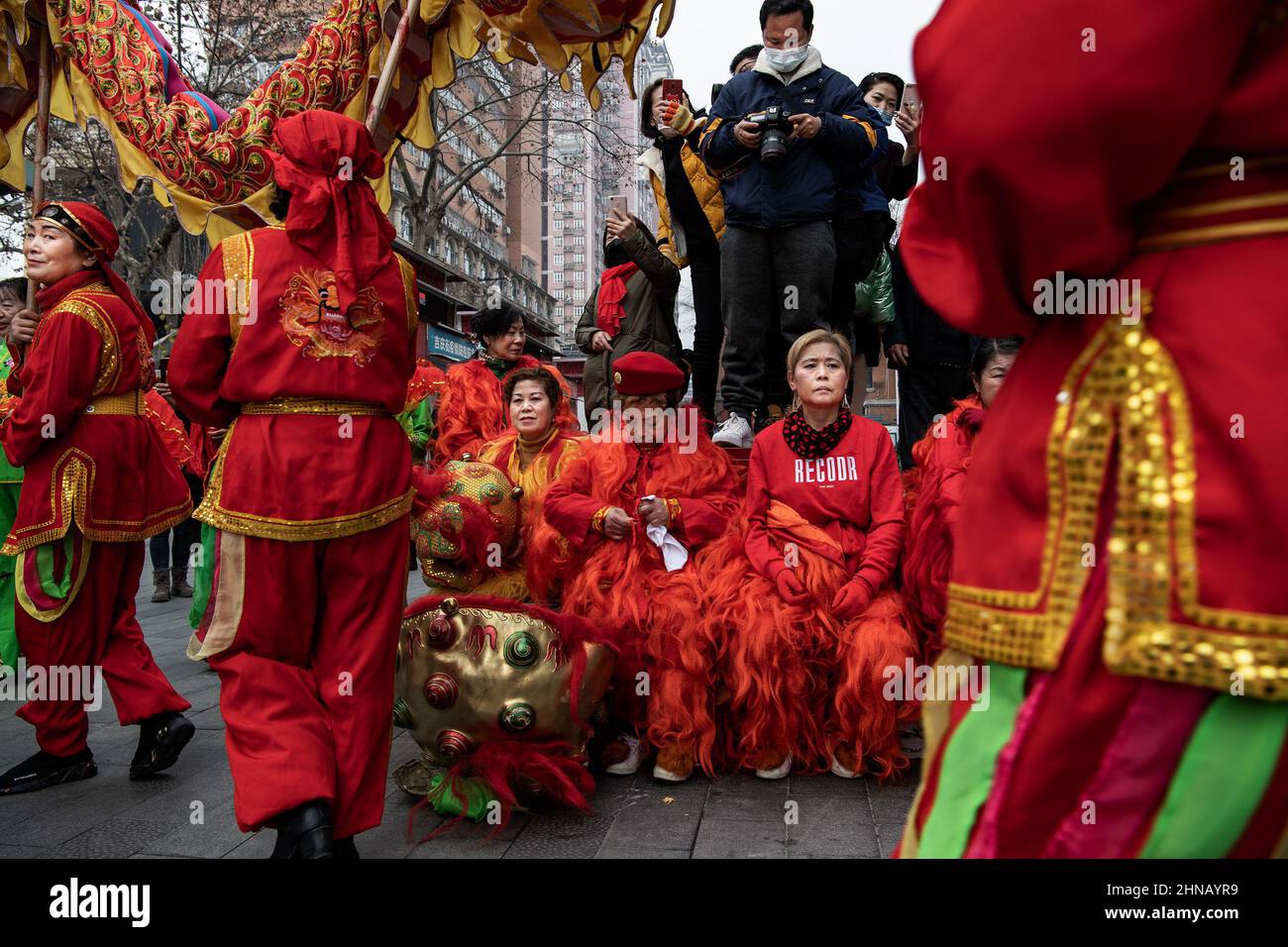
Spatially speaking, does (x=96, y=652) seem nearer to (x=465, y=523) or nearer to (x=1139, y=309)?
(x=465, y=523)

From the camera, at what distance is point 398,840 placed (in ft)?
9.92

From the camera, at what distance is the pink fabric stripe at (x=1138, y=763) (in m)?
0.93

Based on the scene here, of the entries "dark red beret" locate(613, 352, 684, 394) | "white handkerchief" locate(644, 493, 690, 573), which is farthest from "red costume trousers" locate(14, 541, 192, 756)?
"dark red beret" locate(613, 352, 684, 394)

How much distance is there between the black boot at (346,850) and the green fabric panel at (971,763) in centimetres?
201

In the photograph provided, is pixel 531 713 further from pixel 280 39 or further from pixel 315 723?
pixel 280 39

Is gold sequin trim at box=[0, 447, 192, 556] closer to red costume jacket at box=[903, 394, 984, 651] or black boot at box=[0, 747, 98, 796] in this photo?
black boot at box=[0, 747, 98, 796]

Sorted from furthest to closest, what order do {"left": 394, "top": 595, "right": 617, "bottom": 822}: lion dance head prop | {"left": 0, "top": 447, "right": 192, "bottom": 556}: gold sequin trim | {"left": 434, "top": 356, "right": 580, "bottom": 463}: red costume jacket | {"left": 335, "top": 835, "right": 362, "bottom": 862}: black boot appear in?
1. {"left": 434, "top": 356, "right": 580, "bottom": 463}: red costume jacket
2. {"left": 0, "top": 447, "right": 192, "bottom": 556}: gold sequin trim
3. {"left": 394, "top": 595, "right": 617, "bottom": 822}: lion dance head prop
4. {"left": 335, "top": 835, "right": 362, "bottom": 862}: black boot

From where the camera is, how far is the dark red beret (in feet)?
12.8

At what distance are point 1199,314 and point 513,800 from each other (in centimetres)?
266

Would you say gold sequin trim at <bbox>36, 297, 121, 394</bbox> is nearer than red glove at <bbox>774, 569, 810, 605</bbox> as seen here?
No

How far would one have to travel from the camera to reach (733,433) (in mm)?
4660

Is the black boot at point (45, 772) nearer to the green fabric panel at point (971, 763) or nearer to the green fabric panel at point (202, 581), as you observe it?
the green fabric panel at point (202, 581)

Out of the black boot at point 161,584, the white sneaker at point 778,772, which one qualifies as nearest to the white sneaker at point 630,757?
the white sneaker at point 778,772

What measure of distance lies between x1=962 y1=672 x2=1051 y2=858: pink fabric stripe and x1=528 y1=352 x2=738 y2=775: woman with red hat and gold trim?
2.49m
